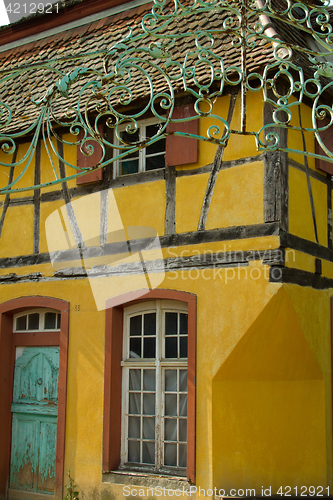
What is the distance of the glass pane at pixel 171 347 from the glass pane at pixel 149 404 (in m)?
0.56

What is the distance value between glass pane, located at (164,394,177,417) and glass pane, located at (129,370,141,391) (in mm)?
447

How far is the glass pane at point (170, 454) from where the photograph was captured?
22.8 ft

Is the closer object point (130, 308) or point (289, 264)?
point (289, 264)

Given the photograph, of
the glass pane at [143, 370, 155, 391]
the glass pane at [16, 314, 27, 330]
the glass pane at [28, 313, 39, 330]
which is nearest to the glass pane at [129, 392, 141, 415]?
the glass pane at [143, 370, 155, 391]

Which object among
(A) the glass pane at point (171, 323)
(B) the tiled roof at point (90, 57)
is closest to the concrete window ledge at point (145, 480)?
(A) the glass pane at point (171, 323)

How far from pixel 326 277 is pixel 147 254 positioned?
2347 mm

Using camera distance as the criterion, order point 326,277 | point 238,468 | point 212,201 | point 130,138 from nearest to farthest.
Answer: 1. point 238,468
2. point 212,201
3. point 326,277
4. point 130,138

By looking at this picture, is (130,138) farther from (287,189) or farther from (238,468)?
(238,468)

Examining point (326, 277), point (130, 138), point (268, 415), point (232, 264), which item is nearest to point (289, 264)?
point (232, 264)

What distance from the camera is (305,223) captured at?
275 inches

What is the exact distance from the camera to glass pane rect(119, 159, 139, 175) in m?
7.96

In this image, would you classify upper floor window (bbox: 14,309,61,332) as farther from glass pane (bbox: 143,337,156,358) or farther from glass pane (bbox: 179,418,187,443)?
glass pane (bbox: 179,418,187,443)

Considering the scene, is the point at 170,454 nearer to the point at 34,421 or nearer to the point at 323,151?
the point at 34,421

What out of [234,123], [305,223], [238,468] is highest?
[234,123]
